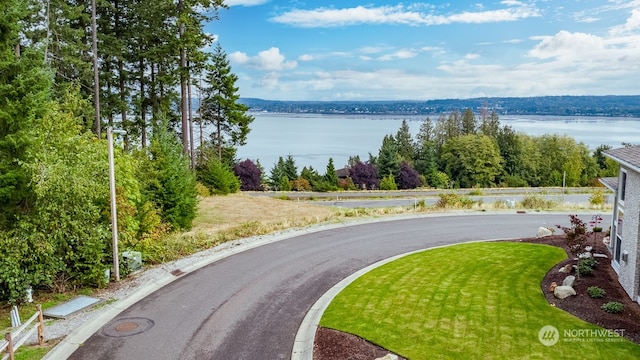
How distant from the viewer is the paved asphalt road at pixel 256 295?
1061 centimetres

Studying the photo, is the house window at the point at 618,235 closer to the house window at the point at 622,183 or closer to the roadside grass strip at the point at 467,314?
the house window at the point at 622,183

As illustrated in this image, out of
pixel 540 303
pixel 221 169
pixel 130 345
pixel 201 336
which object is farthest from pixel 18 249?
pixel 221 169

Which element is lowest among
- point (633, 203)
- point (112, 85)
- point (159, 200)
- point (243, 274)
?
point (243, 274)

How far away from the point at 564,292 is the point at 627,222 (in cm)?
279

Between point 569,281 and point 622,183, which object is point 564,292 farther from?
point 622,183

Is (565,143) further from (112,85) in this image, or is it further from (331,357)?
(331,357)

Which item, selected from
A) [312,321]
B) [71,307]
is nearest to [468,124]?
[312,321]

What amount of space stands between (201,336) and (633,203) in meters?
12.1

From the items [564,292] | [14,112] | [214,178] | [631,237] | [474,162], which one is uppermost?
[14,112]

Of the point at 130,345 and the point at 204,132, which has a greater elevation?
the point at 204,132

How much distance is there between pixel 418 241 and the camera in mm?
20672

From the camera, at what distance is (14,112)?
1322 cm

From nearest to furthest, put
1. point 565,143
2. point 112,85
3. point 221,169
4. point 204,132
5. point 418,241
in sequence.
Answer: point 418,241, point 112,85, point 221,169, point 204,132, point 565,143

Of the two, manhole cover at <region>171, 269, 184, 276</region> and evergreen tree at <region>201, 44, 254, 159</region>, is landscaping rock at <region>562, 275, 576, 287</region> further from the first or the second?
evergreen tree at <region>201, 44, 254, 159</region>
